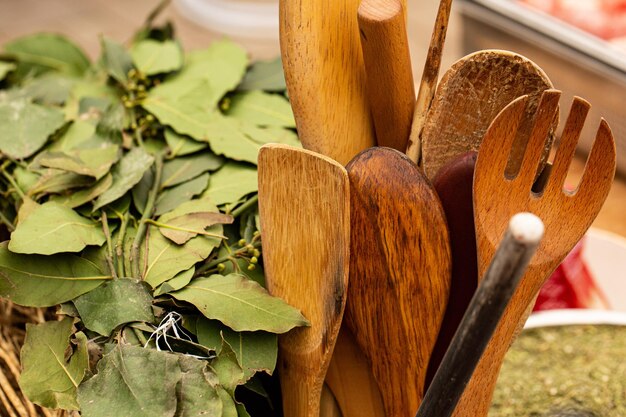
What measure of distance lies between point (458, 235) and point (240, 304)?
116 millimetres

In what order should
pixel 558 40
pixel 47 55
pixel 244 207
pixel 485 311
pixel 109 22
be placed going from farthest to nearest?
pixel 109 22 → pixel 558 40 → pixel 47 55 → pixel 244 207 → pixel 485 311

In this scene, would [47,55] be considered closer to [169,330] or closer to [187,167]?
[187,167]

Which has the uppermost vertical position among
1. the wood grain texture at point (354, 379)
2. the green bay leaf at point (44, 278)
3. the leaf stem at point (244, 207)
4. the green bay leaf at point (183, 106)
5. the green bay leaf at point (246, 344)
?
the green bay leaf at point (183, 106)

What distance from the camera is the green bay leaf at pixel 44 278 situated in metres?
0.38

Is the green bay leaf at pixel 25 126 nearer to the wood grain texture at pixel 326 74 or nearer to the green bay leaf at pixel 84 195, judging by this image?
the green bay leaf at pixel 84 195

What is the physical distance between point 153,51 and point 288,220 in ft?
0.99

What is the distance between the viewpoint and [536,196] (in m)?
0.33

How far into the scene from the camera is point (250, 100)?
55cm

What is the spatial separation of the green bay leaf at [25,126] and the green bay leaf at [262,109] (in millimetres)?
130

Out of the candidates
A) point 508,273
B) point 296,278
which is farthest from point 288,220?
point 508,273

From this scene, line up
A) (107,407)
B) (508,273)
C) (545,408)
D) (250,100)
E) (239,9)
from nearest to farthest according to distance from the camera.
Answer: (508,273)
(107,407)
(545,408)
(250,100)
(239,9)

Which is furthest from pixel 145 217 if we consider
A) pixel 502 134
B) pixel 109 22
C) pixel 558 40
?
pixel 109 22

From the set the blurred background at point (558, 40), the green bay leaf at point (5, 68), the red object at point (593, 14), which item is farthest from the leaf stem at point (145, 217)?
the red object at point (593, 14)

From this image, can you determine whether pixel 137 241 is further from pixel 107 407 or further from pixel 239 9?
pixel 239 9
